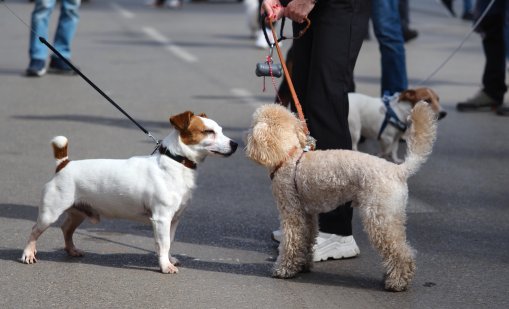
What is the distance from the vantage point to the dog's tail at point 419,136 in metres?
4.89

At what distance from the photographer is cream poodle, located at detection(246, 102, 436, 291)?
4.93 meters

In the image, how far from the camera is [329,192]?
512 cm

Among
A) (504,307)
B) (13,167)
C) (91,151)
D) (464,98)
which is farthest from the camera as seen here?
(464,98)

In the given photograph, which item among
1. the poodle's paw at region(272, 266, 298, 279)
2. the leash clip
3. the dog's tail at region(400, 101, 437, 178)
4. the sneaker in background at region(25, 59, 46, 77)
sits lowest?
the sneaker in background at region(25, 59, 46, 77)

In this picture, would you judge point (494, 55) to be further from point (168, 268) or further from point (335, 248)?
point (168, 268)

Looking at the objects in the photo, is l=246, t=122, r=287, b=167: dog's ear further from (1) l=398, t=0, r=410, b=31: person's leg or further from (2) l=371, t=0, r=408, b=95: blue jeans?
(1) l=398, t=0, r=410, b=31: person's leg

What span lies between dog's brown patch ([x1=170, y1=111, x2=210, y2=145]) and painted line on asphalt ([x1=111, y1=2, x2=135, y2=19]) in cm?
1511

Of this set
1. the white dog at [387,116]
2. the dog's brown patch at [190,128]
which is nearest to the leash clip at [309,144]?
the dog's brown patch at [190,128]

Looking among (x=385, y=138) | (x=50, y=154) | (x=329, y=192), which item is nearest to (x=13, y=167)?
(x=50, y=154)

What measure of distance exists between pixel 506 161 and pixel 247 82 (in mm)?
4477

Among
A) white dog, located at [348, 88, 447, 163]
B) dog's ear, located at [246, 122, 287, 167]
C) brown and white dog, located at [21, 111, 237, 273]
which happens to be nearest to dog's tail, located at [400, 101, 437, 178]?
dog's ear, located at [246, 122, 287, 167]

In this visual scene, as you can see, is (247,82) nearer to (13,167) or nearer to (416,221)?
(13,167)

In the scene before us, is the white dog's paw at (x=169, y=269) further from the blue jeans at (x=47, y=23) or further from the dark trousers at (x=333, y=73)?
the blue jeans at (x=47, y=23)

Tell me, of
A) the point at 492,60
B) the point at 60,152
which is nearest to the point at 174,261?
the point at 60,152
